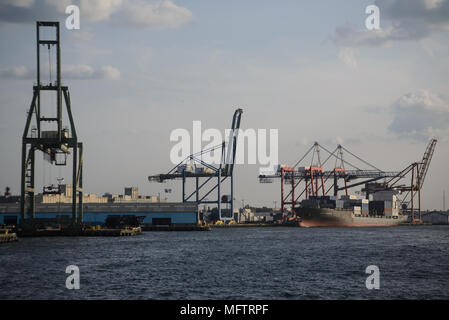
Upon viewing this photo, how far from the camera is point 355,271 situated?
45.3 metres

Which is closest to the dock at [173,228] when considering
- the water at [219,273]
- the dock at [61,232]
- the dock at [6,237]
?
the dock at [61,232]

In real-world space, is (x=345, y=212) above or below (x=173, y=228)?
above

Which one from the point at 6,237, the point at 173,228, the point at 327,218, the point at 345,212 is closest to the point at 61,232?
the point at 6,237

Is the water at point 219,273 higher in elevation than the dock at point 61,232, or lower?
lower

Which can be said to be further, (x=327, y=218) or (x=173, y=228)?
(x=327, y=218)

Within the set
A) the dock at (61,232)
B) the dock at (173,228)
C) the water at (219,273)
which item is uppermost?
the dock at (61,232)

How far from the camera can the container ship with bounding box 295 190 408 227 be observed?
160 metres

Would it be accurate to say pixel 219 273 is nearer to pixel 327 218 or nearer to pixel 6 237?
pixel 6 237

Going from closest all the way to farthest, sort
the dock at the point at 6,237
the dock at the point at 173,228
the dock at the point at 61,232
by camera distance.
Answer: the dock at the point at 6,237
the dock at the point at 61,232
the dock at the point at 173,228

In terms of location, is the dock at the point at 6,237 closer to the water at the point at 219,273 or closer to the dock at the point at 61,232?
the dock at the point at 61,232

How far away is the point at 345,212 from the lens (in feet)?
539

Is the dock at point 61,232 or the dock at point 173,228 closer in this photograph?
the dock at point 61,232

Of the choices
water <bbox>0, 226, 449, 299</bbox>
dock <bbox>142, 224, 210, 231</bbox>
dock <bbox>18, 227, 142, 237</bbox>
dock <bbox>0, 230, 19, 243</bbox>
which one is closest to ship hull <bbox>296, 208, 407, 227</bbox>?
dock <bbox>142, 224, 210, 231</bbox>

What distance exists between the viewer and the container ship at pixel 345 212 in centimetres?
16050
